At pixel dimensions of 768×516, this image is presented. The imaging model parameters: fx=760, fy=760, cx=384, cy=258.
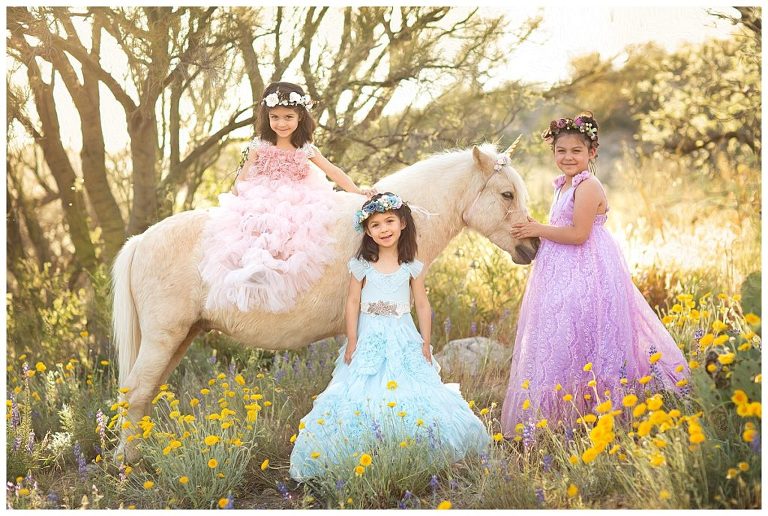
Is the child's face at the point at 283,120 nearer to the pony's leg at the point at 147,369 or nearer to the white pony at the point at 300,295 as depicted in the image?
the white pony at the point at 300,295

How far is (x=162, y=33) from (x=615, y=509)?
16.2ft

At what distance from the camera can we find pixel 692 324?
5484mm

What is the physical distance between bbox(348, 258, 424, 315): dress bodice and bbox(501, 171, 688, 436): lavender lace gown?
0.85 meters

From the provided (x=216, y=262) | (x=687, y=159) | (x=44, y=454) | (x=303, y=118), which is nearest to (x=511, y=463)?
(x=216, y=262)

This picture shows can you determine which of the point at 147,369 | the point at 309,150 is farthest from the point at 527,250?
the point at 147,369

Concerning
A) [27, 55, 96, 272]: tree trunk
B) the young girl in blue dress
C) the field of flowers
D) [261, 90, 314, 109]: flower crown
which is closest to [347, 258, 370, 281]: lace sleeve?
the young girl in blue dress

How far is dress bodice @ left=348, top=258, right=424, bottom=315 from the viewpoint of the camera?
4059 mm

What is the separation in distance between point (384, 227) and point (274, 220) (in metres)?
0.62

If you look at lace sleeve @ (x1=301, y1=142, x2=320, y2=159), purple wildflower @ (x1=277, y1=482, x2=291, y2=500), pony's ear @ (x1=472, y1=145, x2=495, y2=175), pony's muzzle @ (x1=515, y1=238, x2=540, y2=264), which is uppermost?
lace sleeve @ (x1=301, y1=142, x2=320, y2=159)

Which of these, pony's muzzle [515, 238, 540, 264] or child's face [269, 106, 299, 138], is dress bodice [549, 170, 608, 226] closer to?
pony's muzzle [515, 238, 540, 264]

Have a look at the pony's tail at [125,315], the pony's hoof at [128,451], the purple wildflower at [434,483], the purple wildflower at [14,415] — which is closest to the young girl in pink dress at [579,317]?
the purple wildflower at [434,483]

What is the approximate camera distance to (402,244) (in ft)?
13.6

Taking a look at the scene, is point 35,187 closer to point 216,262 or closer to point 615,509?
point 216,262

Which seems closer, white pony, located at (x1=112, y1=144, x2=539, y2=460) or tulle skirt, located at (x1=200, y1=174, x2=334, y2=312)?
tulle skirt, located at (x1=200, y1=174, x2=334, y2=312)
